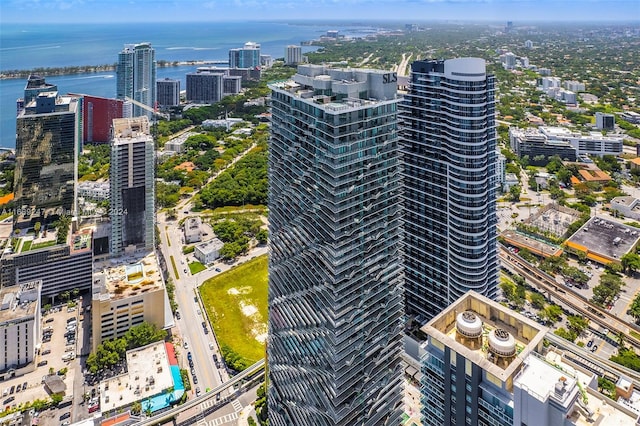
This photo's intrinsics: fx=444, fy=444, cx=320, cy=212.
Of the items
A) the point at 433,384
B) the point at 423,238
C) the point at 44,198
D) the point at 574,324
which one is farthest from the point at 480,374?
the point at 44,198

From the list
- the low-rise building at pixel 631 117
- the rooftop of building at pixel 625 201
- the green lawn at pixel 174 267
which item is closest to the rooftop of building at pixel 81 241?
the green lawn at pixel 174 267

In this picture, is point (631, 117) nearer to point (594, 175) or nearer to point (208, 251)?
point (594, 175)

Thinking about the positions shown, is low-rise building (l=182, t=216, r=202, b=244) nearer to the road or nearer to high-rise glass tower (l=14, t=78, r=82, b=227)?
the road

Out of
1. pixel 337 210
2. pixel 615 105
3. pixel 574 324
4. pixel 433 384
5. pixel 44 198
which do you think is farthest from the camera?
pixel 615 105

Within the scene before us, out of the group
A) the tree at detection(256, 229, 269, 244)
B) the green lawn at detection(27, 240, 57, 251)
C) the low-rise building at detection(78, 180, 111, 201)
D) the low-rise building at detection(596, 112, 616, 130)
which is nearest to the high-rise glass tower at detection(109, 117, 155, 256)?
the green lawn at detection(27, 240, 57, 251)

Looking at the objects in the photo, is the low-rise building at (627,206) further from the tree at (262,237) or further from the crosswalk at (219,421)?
the crosswalk at (219,421)

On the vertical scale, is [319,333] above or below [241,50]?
below

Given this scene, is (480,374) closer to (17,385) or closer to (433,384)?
(433,384)

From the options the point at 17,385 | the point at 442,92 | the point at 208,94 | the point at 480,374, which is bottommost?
the point at 17,385
